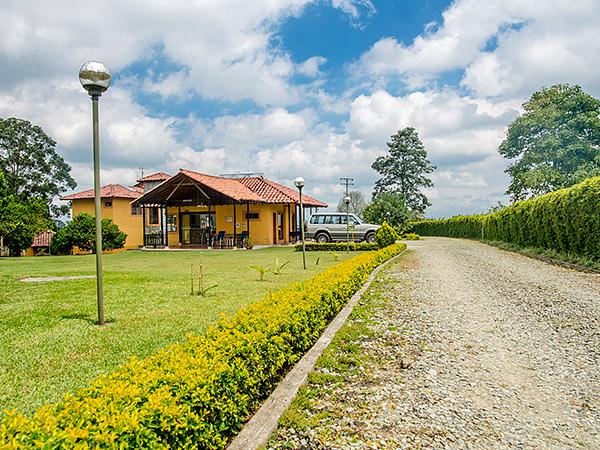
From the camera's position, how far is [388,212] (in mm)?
38750

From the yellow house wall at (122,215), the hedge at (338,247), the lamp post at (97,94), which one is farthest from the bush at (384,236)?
the yellow house wall at (122,215)

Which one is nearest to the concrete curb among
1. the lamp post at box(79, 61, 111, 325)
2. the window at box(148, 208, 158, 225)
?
the lamp post at box(79, 61, 111, 325)

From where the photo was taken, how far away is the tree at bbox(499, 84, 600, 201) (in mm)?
26406

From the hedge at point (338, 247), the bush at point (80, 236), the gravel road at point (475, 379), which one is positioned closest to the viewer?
the gravel road at point (475, 379)

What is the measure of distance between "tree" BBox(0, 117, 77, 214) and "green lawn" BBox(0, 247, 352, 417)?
31941 millimetres

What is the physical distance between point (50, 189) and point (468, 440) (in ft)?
139

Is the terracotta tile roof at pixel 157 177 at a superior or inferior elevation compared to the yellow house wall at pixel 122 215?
superior

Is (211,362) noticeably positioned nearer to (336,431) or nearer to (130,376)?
(130,376)

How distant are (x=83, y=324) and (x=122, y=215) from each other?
25.2 m

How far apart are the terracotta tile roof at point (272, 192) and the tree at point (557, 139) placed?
46.1 ft

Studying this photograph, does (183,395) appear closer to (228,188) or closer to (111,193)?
(228,188)

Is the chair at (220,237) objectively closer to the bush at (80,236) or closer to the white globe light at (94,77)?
the bush at (80,236)

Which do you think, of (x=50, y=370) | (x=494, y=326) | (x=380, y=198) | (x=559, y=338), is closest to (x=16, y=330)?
(x=50, y=370)

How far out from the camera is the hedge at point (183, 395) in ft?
5.41
